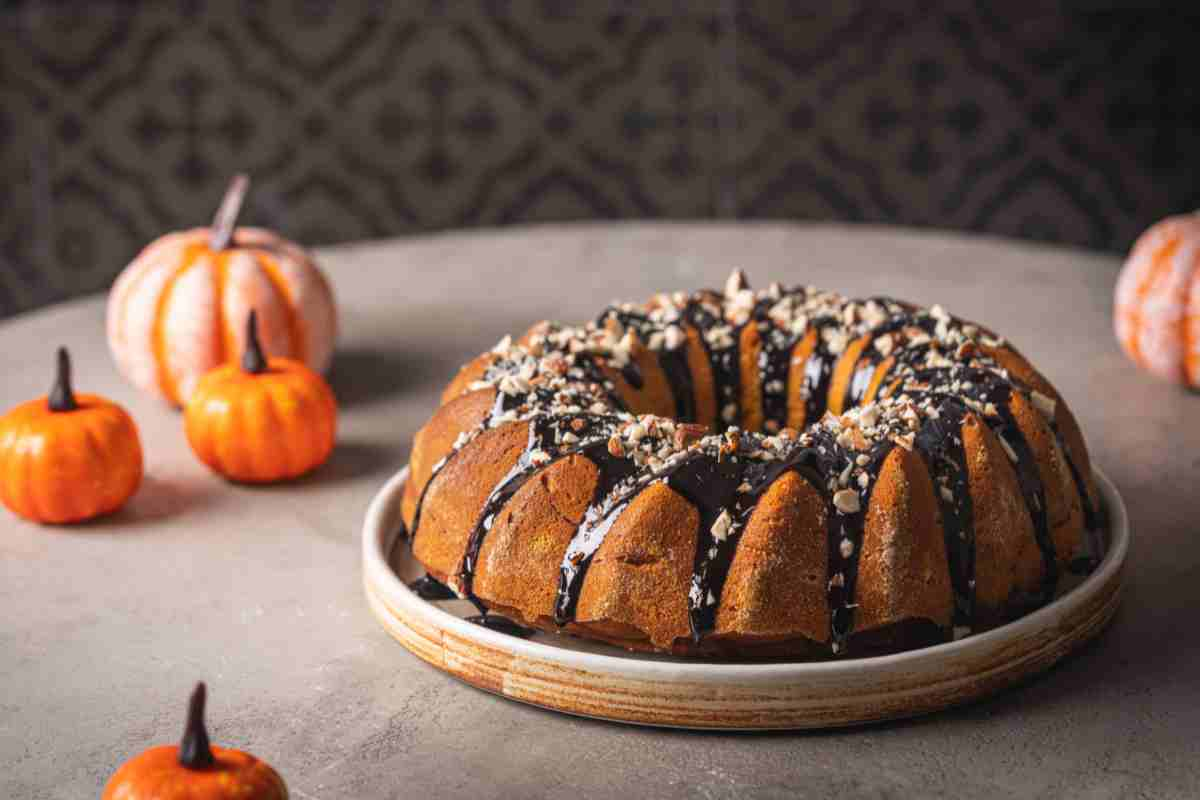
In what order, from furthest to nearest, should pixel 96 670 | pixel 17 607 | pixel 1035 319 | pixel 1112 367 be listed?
pixel 1035 319, pixel 1112 367, pixel 17 607, pixel 96 670

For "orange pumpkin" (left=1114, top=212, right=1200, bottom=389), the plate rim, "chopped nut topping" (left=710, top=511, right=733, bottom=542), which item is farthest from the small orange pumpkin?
"orange pumpkin" (left=1114, top=212, right=1200, bottom=389)

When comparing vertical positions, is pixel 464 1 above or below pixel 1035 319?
above

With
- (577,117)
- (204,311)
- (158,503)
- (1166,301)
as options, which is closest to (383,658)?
(158,503)

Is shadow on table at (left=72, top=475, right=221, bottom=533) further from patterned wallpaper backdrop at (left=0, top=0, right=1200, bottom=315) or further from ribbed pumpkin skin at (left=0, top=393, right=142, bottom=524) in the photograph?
patterned wallpaper backdrop at (left=0, top=0, right=1200, bottom=315)

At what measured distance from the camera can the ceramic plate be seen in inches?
61.1

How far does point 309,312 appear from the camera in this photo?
272 centimetres

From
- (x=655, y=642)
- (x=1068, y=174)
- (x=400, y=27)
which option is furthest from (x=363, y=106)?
(x=655, y=642)

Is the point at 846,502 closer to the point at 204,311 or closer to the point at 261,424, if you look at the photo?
the point at 261,424

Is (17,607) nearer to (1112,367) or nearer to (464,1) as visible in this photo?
(1112,367)

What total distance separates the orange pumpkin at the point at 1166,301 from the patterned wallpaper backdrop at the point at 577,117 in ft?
8.24

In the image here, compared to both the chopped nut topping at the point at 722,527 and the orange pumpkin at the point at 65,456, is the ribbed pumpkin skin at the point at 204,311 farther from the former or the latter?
the chopped nut topping at the point at 722,527

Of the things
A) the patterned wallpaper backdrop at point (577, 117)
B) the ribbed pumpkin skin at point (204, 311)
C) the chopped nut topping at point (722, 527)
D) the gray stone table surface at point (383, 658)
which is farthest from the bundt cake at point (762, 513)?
the patterned wallpaper backdrop at point (577, 117)

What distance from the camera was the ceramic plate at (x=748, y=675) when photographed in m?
1.55

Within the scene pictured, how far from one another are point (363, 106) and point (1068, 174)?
248 cm
